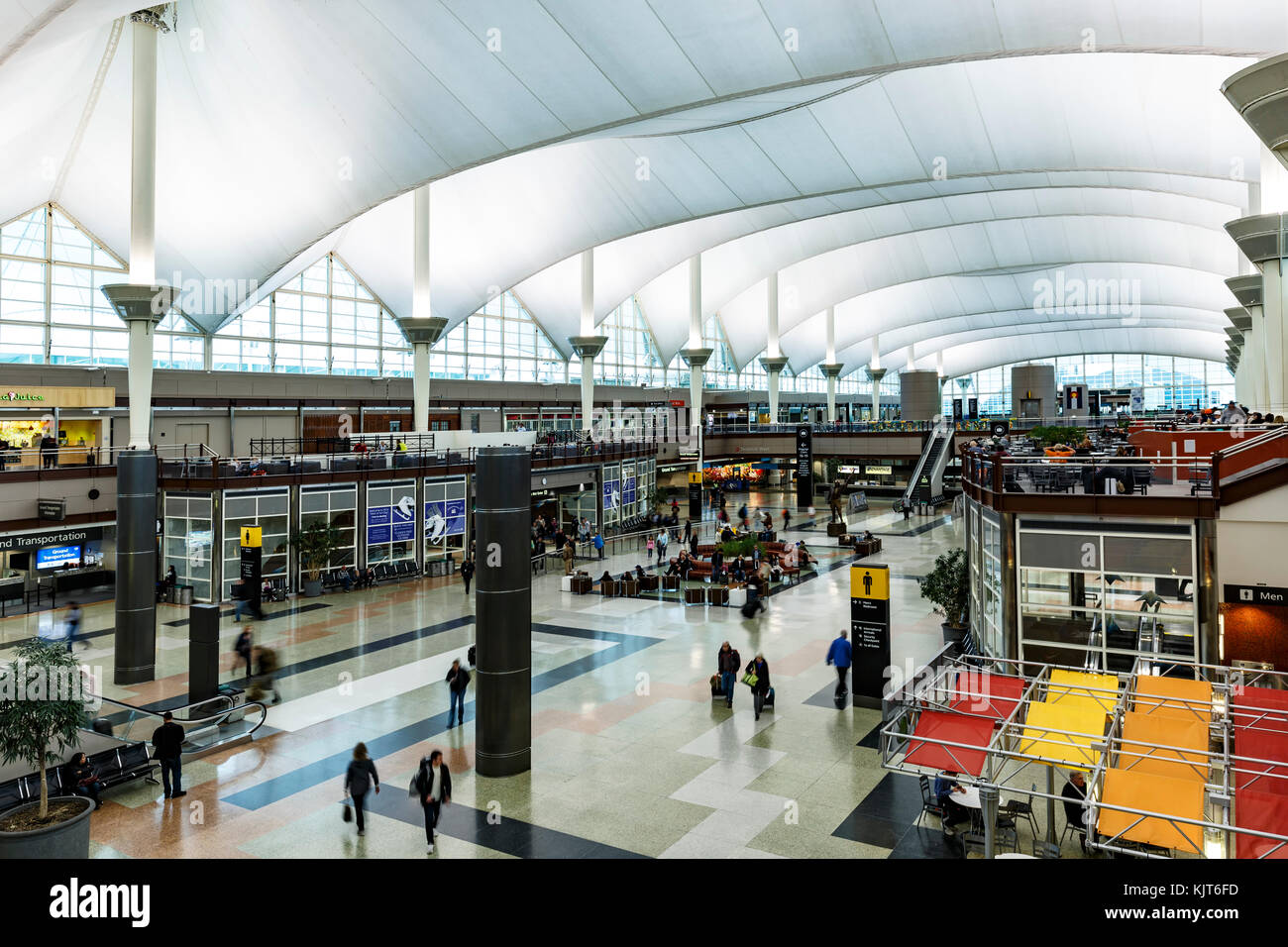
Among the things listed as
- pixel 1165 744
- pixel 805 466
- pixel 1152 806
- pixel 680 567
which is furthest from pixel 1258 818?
pixel 805 466

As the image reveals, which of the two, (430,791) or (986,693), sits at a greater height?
(986,693)

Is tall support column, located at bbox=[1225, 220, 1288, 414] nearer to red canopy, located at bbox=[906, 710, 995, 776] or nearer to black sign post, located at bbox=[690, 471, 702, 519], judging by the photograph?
red canopy, located at bbox=[906, 710, 995, 776]

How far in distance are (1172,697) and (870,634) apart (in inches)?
268

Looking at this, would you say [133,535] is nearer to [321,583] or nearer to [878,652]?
[321,583]

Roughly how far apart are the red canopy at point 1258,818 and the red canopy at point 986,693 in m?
1.96

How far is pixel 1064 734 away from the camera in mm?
7910

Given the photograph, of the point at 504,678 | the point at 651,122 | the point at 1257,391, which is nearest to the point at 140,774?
the point at 504,678

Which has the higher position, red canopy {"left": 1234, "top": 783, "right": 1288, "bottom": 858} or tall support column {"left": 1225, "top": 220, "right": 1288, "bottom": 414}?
tall support column {"left": 1225, "top": 220, "right": 1288, "bottom": 414}

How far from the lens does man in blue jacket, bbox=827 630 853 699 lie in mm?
15078

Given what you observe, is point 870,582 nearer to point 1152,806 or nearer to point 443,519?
point 1152,806

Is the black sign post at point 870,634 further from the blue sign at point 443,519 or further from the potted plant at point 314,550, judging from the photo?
the blue sign at point 443,519

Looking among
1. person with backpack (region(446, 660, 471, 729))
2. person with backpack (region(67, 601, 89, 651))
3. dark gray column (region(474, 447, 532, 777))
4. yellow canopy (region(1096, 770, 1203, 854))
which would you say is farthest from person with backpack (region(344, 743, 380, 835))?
person with backpack (region(67, 601, 89, 651))

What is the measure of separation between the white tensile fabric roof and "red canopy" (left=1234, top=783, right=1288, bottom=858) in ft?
55.1

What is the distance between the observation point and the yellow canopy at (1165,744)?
7.53 meters
